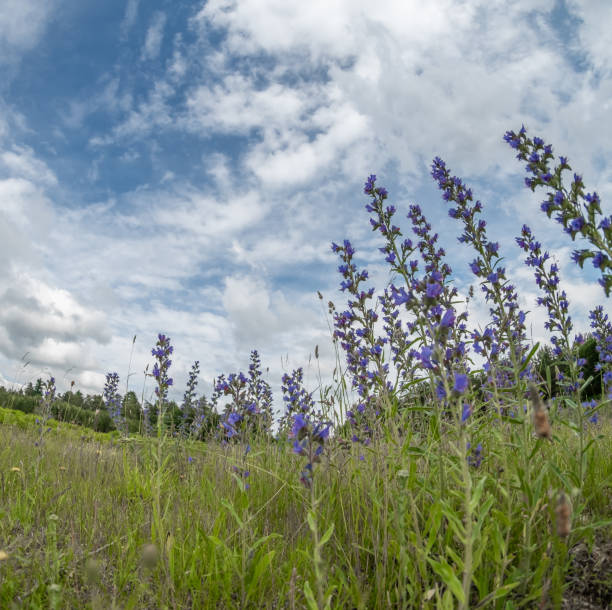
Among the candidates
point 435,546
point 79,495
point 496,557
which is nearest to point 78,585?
point 79,495

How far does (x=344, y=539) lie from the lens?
2900 millimetres

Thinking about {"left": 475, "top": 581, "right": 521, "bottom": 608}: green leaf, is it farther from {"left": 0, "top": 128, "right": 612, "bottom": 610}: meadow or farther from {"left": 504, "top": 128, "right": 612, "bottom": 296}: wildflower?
{"left": 504, "top": 128, "right": 612, "bottom": 296}: wildflower

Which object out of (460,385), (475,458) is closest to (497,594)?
(460,385)

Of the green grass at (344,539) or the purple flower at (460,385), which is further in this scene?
the green grass at (344,539)

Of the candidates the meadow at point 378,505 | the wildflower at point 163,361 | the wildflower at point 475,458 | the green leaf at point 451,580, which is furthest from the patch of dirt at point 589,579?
the wildflower at point 163,361

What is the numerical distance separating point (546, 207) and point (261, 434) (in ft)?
13.1

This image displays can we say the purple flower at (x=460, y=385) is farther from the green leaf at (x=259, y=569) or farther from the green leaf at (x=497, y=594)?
the green leaf at (x=259, y=569)

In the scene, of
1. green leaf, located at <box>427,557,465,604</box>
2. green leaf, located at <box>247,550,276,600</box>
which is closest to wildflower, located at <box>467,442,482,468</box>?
green leaf, located at <box>427,557,465,604</box>

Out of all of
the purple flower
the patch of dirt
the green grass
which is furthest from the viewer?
the patch of dirt

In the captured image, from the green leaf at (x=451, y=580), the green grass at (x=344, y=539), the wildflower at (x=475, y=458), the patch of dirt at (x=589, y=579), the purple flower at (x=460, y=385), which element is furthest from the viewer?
the wildflower at (x=475, y=458)

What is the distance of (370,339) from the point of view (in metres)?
4.16

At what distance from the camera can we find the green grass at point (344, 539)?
2104 millimetres

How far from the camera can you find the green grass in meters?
2.10

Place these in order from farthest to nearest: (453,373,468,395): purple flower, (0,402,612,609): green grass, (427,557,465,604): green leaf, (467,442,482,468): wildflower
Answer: (467,442,482,468): wildflower
(0,402,612,609): green grass
(453,373,468,395): purple flower
(427,557,465,604): green leaf
